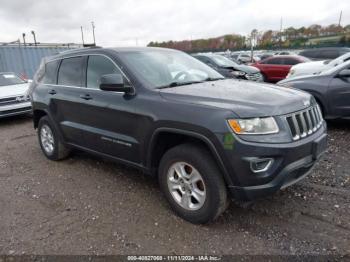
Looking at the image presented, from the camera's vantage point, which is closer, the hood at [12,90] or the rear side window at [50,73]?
the rear side window at [50,73]

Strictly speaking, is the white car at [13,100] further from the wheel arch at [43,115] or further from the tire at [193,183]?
the tire at [193,183]

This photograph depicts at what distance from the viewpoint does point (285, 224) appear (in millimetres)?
2977

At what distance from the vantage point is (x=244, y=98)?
2.78 metres

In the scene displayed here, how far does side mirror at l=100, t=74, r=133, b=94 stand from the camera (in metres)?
3.18

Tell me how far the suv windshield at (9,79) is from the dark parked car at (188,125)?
5.99m

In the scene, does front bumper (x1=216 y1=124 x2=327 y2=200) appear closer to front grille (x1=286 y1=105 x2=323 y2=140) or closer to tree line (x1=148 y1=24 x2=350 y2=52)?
front grille (x1=286 y1=105 x2=323 y2=140)

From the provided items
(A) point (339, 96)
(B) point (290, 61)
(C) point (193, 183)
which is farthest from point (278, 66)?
(C) point (193, 183)

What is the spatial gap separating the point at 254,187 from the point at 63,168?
327 centimetres

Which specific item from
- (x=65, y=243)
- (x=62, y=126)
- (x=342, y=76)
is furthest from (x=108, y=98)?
(x=342, y=76)

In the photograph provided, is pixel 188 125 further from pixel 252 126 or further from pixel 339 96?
pixel 339 96

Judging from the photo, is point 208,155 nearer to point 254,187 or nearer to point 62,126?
point 254,187

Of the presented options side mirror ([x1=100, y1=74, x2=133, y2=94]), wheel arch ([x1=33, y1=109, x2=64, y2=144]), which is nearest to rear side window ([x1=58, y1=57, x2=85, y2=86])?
wheel arch ([x1=33, y1=109, x2=64, y2=144])

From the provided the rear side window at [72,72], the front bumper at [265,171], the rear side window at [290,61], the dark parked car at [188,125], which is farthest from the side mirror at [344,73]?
the rear side window at [290,61]

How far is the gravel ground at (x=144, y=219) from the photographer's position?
8.96 feet
